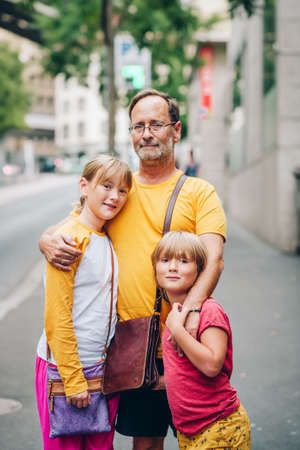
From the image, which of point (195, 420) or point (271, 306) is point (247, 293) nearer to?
point (271, 306)

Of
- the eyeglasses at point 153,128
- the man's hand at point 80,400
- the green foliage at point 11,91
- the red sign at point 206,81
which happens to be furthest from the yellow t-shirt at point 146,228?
the green foliage at point 11,91

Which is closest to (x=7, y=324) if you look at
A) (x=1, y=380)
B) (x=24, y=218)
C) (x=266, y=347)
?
(x=1, y=380)

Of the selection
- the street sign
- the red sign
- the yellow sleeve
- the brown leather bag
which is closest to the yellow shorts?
the brown leather bag

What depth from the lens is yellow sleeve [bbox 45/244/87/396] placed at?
96.8 inches

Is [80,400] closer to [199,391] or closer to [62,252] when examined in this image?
[199,391]

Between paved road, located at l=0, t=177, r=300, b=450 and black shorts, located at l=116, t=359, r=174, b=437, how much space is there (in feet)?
3.40

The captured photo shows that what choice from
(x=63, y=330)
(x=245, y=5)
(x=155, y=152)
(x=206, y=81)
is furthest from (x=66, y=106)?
(x=63, y=330)

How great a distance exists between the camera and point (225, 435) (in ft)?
7.69

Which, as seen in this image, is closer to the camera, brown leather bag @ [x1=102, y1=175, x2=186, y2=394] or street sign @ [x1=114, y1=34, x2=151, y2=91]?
brown leather bag @ [x1=102, y1=175, x2=186, y2=394]

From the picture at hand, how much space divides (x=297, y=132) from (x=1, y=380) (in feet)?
29.2

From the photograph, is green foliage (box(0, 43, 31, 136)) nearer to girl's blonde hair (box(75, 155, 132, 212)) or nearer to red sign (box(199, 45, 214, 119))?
red sign (box(199, 45, 214, 119))

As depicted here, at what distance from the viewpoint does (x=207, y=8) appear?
3094 centimetres

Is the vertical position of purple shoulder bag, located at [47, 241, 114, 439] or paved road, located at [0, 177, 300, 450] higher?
purple shoulder bag, located at [47, 241, 114, 439]

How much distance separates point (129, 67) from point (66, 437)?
9.18 metres
